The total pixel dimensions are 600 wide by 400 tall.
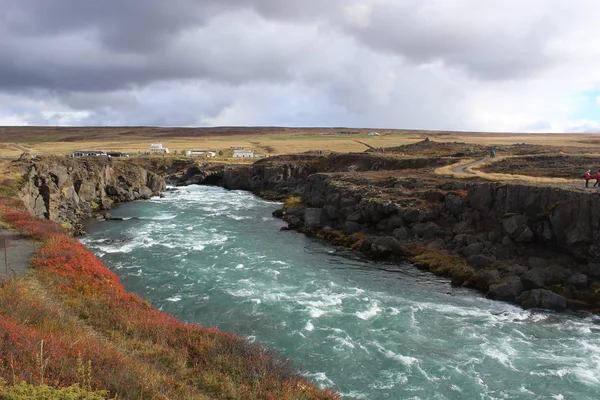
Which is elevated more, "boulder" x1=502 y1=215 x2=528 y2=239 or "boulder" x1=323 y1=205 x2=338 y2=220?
"boulder" x1=502 y1=215 x2=528 y2=239

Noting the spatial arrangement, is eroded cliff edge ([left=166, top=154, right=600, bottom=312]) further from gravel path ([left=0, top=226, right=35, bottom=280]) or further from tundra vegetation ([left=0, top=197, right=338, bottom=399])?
gravel path ([left=0, top=226, right=35, bottom=280])

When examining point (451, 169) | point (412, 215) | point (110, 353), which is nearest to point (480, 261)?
point (412, 215)

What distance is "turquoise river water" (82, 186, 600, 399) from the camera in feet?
59.7

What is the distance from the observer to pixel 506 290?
2698cm

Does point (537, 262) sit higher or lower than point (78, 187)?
lower

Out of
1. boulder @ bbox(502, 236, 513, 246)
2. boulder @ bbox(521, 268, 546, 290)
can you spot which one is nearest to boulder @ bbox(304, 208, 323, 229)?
boulder @ bbox(502, 236, 513, 246)

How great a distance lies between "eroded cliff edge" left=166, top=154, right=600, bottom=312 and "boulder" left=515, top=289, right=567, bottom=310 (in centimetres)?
5

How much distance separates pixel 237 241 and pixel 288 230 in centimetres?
723

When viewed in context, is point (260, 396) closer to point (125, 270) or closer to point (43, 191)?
point (125, 270)

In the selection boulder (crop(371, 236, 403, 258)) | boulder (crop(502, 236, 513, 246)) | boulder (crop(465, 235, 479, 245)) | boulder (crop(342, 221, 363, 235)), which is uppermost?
boulder (crop(502, 236, 513, 246))

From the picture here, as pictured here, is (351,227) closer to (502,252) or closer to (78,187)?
(502,252)

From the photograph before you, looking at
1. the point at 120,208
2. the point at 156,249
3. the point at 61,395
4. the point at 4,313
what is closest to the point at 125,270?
the point at 156,249

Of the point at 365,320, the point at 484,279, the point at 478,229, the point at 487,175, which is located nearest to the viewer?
the point at 365,320

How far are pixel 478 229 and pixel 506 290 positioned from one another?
995 cm
